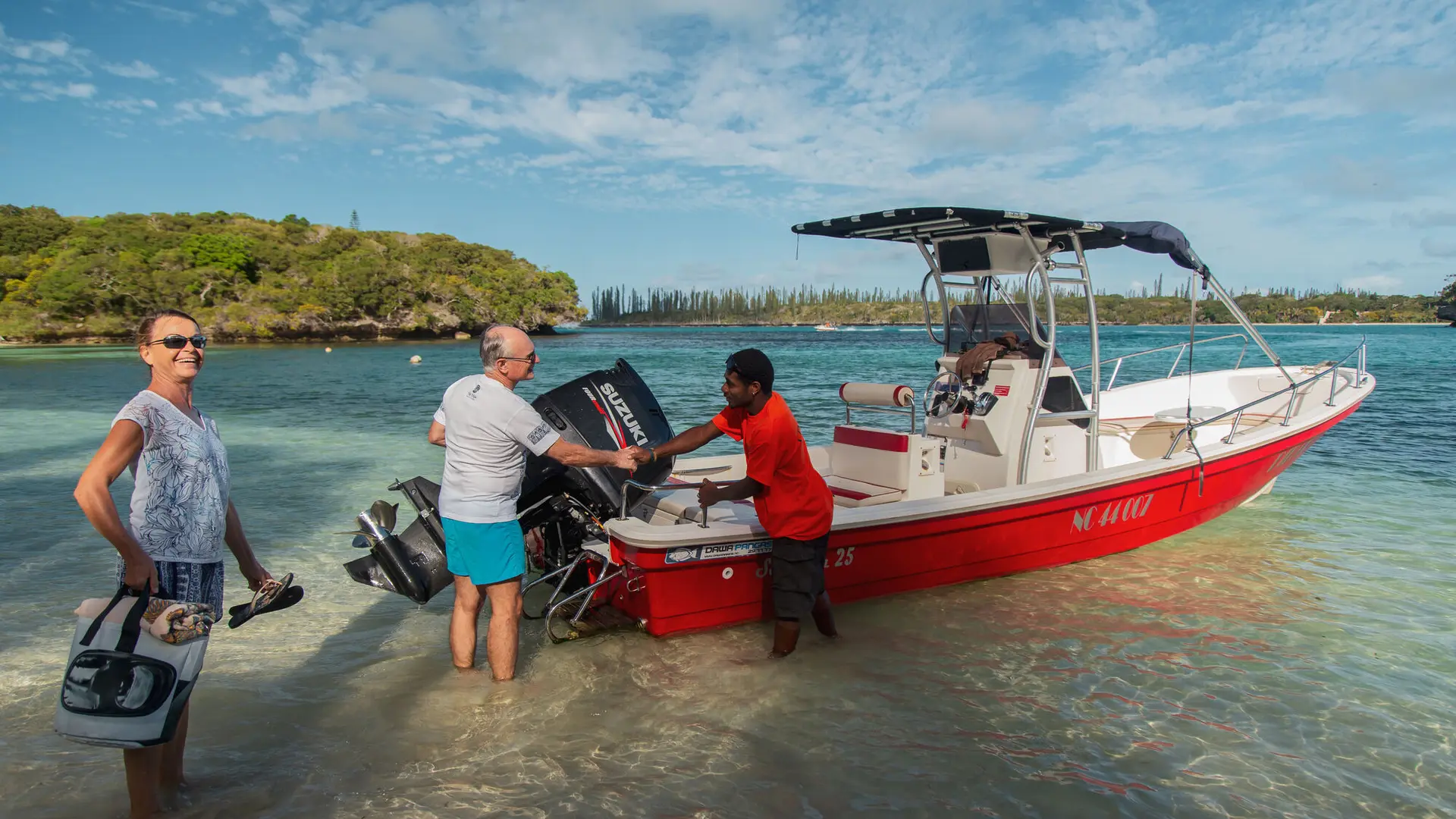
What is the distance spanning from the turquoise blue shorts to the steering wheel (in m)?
4.20

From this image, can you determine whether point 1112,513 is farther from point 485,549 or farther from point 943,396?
point 485,549

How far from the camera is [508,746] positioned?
12.1 feet

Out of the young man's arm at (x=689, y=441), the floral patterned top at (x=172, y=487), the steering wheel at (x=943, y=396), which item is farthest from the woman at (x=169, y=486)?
the steering wheel at (x=943, y=396)

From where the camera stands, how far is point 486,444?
3844 mm

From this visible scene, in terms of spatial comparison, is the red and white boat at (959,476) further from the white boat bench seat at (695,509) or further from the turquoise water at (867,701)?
the turquoise water at (867,701)

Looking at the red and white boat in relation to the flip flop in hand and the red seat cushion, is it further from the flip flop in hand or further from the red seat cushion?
the flip flop in hand

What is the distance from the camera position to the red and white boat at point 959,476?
4832 millimetres

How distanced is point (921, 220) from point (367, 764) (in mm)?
5250

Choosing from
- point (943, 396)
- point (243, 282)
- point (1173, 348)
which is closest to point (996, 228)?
point (943, 396)

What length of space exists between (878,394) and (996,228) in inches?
70.5

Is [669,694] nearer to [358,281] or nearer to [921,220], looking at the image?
[921,220]

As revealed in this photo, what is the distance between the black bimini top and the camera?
6.20 metres

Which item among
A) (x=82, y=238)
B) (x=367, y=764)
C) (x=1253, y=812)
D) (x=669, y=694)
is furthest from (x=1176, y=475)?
(x=82, y=238)

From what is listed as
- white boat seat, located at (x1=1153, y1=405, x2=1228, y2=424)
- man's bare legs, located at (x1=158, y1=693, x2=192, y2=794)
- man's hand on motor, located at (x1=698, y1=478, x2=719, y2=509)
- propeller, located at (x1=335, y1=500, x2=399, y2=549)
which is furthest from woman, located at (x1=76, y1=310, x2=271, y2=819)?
white boat seat, located at (x1=1153, y1=405, x2=1228, y2=424)
